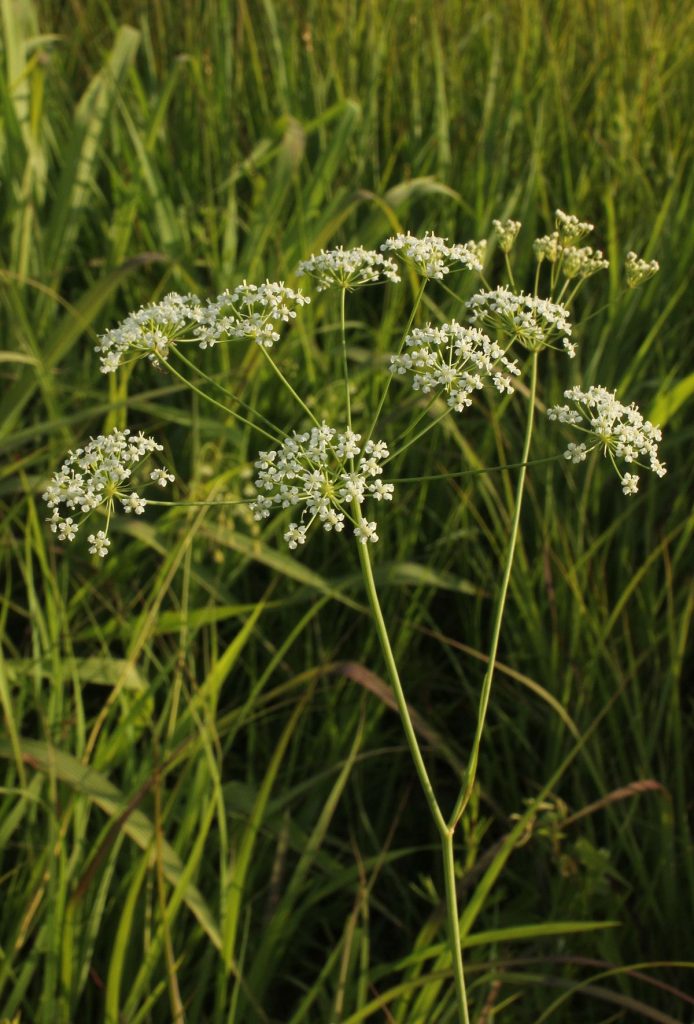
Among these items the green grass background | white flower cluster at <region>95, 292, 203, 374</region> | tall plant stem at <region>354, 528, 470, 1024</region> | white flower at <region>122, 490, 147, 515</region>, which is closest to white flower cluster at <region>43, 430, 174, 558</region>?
white flower at <region>122, 490, 147, 515</region>

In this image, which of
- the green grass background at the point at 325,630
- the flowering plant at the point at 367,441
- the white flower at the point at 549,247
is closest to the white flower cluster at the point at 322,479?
the flowering plant at the point at 367,441

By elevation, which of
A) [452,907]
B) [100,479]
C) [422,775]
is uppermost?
[100,479]

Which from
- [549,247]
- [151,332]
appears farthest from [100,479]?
[549,247]

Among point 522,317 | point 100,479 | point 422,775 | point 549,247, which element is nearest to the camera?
point 422,775

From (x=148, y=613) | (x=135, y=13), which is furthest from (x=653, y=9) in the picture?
(x=148, y=613)

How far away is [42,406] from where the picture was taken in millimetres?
3121

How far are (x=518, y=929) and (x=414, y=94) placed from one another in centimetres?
296

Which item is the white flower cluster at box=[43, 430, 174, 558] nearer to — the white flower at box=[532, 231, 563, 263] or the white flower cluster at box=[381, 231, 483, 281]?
the white flower cluster at box=[381, 231, 483, 281]

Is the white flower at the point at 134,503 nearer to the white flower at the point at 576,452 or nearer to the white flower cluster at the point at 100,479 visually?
the white flower cluster at the point at 100,479

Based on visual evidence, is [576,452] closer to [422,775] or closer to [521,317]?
[521,317]

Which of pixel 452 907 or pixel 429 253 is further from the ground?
pixel 429 253

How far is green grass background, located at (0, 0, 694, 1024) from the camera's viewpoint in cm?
212

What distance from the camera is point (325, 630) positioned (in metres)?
2.75

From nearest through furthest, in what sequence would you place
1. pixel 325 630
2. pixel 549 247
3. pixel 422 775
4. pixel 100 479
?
pixel 422 775 < pixel 100 479 < pixel 549 247 < pixel 325 630
